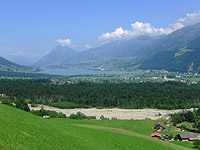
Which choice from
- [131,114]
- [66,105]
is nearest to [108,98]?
[66,105]

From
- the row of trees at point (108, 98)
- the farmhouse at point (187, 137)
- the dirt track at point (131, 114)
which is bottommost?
the dirt track at point (131, 114)

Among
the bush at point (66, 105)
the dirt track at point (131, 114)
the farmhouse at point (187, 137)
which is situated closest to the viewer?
the farmhouse at point (187, 137)

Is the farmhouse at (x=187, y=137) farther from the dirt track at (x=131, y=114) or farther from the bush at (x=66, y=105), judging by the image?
the bush at (x=66, y=105)

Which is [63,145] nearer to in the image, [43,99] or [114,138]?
[114,138]

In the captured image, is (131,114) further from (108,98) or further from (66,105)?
(66,105)

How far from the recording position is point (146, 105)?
3462 inches

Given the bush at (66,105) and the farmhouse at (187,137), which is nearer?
the farmhouse at (187,137)

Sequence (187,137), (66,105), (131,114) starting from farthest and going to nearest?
(66,105), (131,114), (187,137)

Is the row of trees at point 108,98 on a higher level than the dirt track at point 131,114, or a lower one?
higher

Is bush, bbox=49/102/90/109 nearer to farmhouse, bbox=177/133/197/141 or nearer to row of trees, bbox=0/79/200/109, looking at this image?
row of trees, bbox=0/79/200/109

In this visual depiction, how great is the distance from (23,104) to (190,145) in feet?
149

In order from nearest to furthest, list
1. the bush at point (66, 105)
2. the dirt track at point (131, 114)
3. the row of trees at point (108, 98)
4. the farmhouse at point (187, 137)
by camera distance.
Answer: the farmhouse at point (187, 137) < the dirt track at point (131, 114) < the bush at point (66, 105) < the row of trees at point (108, 98)

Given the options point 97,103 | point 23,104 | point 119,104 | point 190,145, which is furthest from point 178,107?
point 23,104

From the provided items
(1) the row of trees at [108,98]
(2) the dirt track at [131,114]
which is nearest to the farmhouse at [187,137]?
(2) the dirt track at [131,114]
